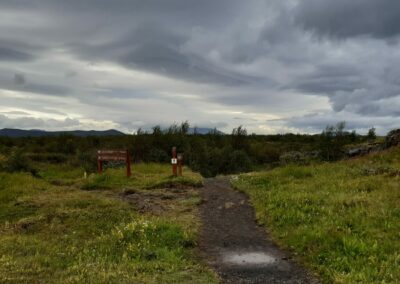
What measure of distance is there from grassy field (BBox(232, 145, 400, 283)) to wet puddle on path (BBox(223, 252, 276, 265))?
612 millimetres

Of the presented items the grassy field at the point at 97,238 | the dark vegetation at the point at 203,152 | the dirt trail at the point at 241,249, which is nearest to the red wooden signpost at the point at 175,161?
the grassy field at the point at 97,238

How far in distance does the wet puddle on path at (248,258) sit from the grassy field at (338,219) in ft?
2.01

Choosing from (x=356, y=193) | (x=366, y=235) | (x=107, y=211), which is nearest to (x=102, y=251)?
(x=107, y=211)

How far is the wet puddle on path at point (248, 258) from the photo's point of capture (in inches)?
351

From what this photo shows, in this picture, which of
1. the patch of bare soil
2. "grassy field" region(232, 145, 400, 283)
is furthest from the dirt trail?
the patch of bare soil

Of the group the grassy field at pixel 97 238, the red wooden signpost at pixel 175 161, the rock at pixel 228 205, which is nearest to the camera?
the grassy field at pixel 97 238

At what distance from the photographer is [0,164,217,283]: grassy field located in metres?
7.95

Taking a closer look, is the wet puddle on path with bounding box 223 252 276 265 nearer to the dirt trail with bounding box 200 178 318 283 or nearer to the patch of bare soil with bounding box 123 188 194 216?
the dirt trail with bounding box 200 178 318 283

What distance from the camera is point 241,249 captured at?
32.3 feet

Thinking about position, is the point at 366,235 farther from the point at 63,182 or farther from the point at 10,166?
the point at 10,166

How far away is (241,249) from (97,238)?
315 cm

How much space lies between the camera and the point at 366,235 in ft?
31.7

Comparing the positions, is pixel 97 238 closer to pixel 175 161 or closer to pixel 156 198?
pixel 156 198

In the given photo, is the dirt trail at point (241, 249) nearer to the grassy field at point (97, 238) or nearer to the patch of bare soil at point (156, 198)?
the grassy field at point (97, 238)
